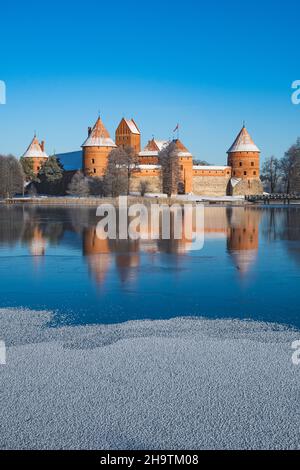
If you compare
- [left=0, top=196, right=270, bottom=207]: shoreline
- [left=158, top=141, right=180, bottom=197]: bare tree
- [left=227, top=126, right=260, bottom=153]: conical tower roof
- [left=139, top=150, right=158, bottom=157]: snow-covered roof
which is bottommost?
[left=0, top=196, right=270, bottom=207]: shoreline

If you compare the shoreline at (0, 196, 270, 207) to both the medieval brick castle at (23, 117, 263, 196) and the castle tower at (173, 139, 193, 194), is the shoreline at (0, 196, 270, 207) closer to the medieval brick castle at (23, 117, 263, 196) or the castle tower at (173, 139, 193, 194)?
the castle tower at (173, 139, 193, 194)

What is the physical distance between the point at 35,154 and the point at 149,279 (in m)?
62.6

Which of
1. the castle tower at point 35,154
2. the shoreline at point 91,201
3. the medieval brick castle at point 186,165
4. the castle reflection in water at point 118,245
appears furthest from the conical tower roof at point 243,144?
the castle reflection in water at point 118,245

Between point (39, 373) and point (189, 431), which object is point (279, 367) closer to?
point (189, 431)

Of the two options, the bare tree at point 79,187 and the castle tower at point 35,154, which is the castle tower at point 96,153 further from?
the castle tower at point 35,154

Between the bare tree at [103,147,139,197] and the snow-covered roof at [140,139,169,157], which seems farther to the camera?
the snow-covered roof at [140,139,169,157]

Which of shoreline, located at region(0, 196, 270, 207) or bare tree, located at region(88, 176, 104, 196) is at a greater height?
bare tree, located at region(88, 176, 104, 196)

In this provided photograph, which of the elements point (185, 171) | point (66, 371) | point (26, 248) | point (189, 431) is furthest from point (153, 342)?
point (185, 171)

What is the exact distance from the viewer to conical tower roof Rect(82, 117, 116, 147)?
185ft

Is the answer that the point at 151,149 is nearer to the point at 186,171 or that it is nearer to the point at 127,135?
the point at 127,135

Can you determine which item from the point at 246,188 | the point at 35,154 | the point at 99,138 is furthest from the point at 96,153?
the point at 246,188

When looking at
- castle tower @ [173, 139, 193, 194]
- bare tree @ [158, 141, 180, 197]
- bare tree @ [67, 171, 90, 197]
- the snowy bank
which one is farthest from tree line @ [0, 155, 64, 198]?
the snowy bank

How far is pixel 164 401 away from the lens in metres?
3.78
